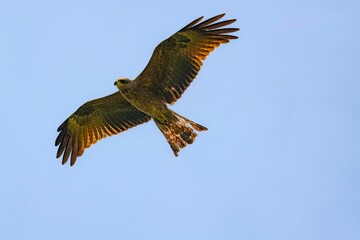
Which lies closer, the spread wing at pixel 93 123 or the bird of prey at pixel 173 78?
the bird of prey at pixel 173 78

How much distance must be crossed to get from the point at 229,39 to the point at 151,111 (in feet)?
6.94

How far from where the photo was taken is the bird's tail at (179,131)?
1512cm

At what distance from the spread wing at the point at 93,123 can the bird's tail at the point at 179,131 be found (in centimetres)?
119

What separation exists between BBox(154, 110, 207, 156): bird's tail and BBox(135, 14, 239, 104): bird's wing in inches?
18.7

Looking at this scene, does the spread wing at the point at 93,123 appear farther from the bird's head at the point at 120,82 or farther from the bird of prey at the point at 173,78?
the bird's head at the point at 120,82

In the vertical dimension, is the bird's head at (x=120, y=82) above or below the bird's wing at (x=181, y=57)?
below

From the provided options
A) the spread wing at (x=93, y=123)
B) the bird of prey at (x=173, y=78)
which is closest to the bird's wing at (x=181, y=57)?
the bird of prey at (x=173, y=78)

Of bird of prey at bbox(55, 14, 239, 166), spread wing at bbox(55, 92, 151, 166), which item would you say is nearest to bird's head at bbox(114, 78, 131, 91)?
bird of prey at bbox(55, 14, 239, 166)

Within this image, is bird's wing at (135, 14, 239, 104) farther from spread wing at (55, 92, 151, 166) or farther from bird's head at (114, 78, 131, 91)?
spread wing at (55, 92, 151, 166)

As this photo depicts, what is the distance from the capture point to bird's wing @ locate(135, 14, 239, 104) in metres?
15.0

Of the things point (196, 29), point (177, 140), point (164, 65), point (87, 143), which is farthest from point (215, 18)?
point (87, 143)

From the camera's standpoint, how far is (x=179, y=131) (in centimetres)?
1523

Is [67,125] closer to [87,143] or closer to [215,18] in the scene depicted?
[87,143]

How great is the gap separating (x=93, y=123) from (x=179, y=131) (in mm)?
Result: 2425
